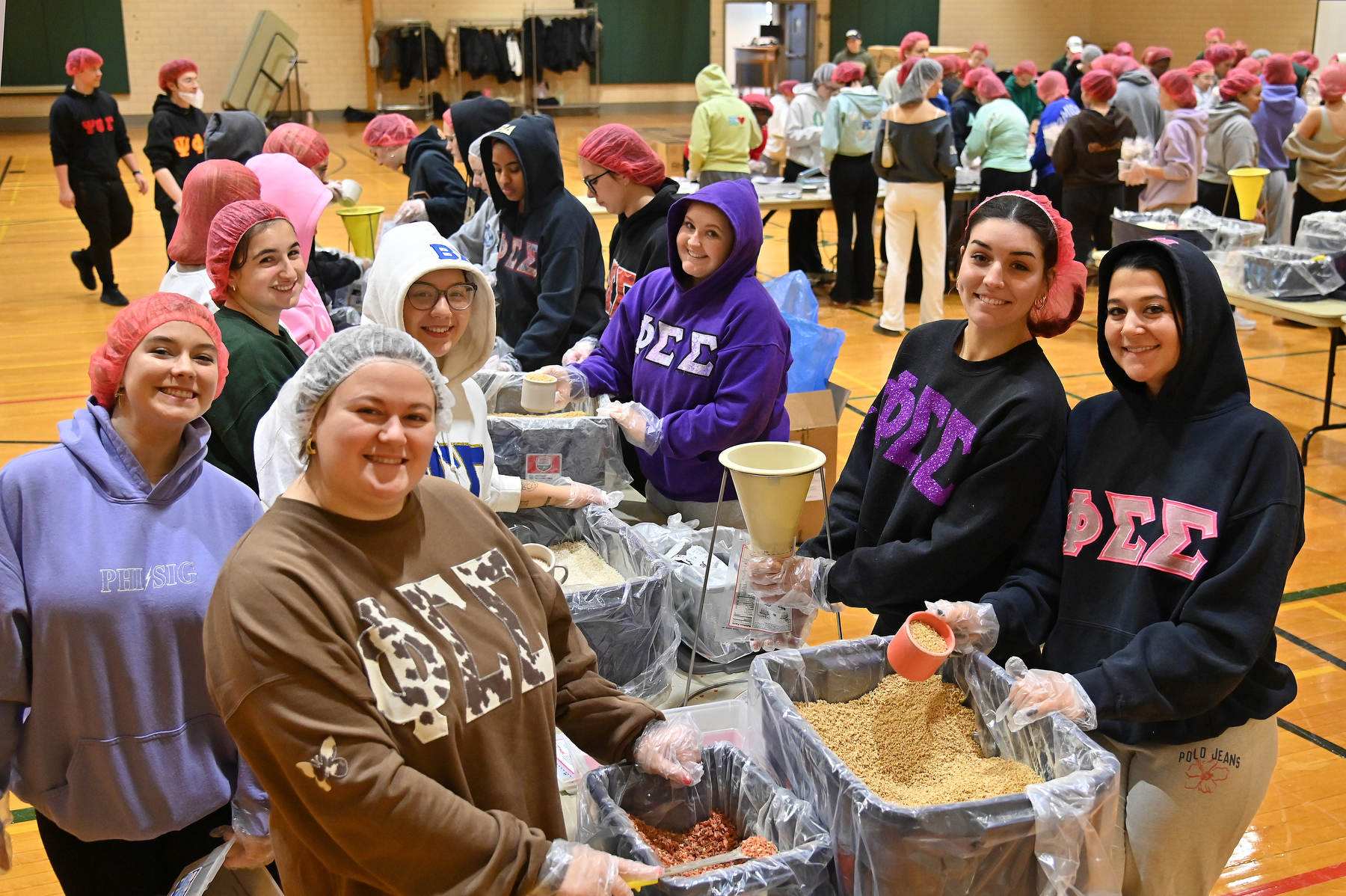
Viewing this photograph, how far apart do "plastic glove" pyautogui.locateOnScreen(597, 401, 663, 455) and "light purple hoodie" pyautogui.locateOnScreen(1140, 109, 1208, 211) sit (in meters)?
6.68

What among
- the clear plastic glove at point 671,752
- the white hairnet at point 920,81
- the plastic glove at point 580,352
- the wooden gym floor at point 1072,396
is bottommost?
the wooden gym floor at point 1072,396

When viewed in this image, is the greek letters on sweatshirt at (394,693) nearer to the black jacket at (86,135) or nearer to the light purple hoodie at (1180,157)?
the black jacket at (86,135)

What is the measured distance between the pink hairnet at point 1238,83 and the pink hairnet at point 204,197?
8137mm

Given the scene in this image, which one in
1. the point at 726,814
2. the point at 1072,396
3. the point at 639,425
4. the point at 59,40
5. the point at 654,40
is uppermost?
the point at 654,40

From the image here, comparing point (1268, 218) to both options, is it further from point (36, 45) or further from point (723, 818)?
point (36, 45)

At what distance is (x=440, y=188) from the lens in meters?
6.00

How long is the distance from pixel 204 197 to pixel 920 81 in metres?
5.50

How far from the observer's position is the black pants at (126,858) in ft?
6.16

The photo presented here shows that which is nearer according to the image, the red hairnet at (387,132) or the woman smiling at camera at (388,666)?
the woman smiling at camera at (388,666)

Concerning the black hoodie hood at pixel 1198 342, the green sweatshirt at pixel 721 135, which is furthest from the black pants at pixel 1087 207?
the black hoodie hood at pixel 1198 342

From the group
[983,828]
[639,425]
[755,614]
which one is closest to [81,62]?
[639,425]

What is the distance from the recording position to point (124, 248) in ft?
33.8

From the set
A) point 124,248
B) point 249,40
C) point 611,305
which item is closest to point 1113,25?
point 249,40

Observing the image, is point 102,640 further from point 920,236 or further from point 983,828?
point 920,236
